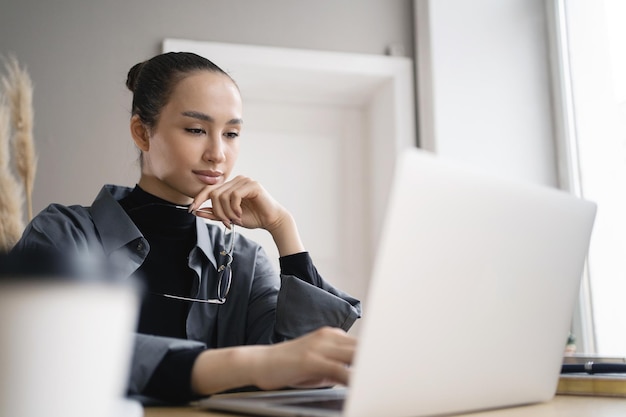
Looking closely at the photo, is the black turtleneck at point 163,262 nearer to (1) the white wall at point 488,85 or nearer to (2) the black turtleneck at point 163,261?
(2) the black turtleneck at point 163,261

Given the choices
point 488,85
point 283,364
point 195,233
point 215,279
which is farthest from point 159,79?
point 488,85

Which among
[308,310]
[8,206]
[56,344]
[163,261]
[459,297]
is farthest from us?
[8,206]

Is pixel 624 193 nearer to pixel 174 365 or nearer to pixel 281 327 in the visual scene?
pixel 281 327

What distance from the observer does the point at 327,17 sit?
275cm

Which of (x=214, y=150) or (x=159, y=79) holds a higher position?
(x=159, y=79)

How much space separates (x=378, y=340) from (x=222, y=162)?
964mm

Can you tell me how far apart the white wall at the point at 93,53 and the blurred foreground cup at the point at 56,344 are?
2038 millimetres

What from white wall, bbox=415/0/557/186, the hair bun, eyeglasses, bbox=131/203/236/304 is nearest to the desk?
eyeglasses, bbox=131/203/236/304

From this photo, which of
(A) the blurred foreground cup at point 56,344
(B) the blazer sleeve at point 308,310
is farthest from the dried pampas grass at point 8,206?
(A) the blurred foreground cup at point 56,344

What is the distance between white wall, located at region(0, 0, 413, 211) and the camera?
2428mm

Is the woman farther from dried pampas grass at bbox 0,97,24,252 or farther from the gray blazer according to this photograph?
dried pampas grass at bbox 0,97,24,252

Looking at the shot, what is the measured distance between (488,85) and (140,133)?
1695mm

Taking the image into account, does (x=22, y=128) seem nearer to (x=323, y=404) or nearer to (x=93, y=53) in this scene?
(x=93, y=53)

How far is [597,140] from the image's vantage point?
2557mm
